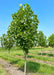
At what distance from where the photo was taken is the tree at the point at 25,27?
9867 millimetres

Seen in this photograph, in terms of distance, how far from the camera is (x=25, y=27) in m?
10.3

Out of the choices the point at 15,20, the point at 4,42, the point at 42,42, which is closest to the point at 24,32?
the point at 15,20

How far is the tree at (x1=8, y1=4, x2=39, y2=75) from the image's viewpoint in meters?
9.87

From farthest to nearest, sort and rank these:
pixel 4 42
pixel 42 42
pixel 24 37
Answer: pixel 42 42
pixel 4 42
pixel 24 37

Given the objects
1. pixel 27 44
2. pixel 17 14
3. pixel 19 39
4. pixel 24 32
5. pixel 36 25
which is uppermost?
pixel 17 14

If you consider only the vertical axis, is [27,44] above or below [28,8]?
below

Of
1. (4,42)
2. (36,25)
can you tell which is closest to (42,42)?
(4,42)

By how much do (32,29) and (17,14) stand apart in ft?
8.60

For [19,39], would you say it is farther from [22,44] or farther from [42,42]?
[42,42]

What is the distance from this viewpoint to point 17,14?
1045 cm

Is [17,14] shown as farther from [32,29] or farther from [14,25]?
[32,29]

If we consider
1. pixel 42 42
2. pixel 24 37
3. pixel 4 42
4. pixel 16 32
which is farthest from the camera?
pixel 42 42

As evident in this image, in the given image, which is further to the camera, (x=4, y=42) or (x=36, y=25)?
(x=4, y=42)

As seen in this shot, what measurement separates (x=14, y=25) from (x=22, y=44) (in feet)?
8.28
